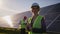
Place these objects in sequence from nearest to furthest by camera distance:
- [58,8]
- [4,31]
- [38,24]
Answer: [38,24]
[4,31]
[58,8]

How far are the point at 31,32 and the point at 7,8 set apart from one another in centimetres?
463

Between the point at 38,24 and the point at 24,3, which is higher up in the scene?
the point at 24,3

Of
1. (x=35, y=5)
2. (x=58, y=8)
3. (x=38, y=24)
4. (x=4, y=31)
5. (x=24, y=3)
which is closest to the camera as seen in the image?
(x=38, y=24)

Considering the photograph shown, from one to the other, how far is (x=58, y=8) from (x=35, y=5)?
4.99m

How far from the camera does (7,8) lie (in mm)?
6027

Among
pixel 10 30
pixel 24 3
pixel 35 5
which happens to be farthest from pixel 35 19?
pixel 24 3

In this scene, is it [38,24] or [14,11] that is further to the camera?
[14,11]

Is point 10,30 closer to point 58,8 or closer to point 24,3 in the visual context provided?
point 24,3

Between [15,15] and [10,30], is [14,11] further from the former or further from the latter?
[10,30]

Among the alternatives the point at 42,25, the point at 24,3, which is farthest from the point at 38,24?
the point at 24,3

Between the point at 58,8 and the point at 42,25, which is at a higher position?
the point at 58,8

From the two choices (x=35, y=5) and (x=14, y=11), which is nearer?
(x=35, y=5)

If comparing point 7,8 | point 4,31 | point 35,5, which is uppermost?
point 7,8

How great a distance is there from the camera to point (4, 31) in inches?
201
